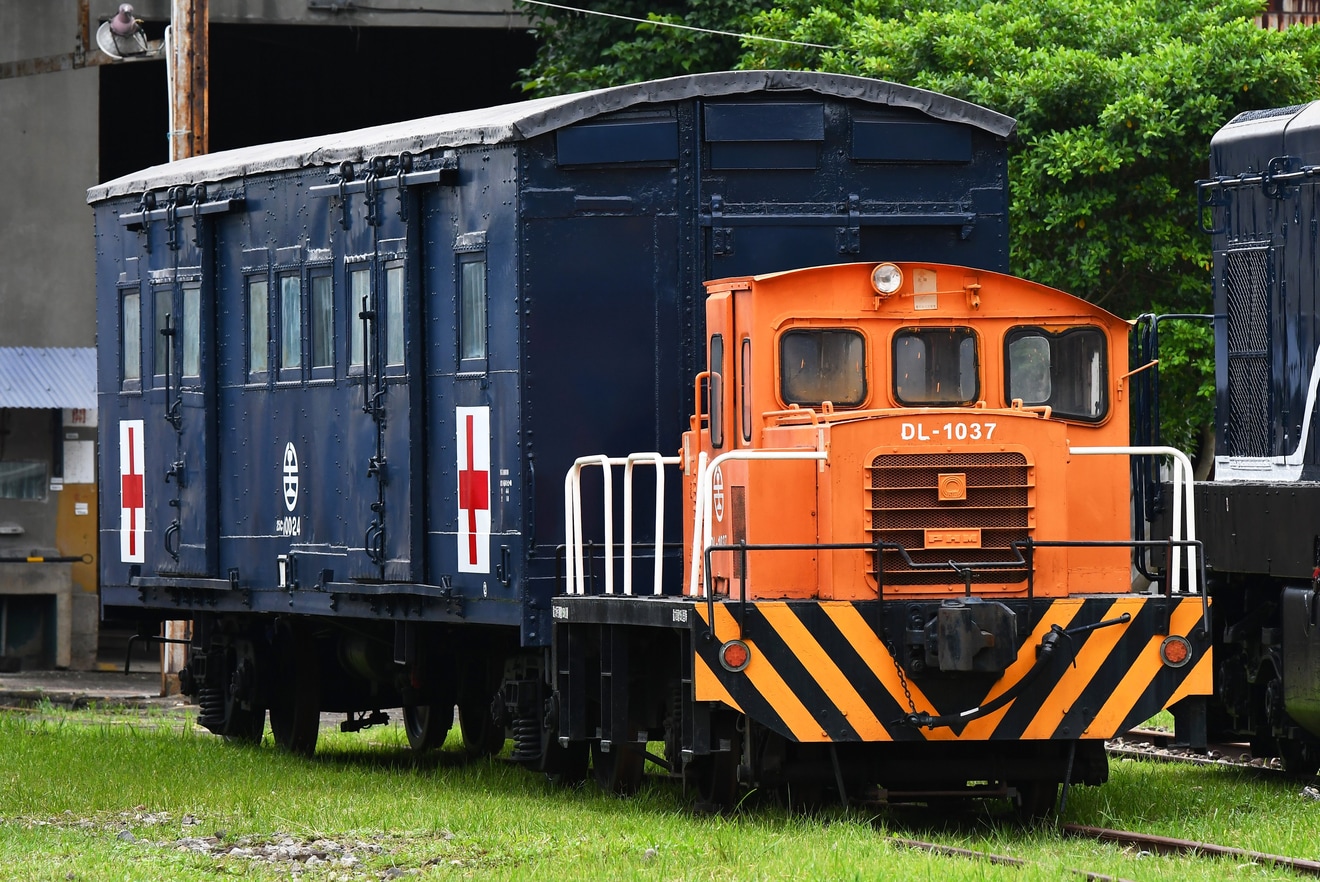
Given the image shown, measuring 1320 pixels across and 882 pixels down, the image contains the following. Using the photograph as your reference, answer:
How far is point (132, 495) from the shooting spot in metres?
17.6

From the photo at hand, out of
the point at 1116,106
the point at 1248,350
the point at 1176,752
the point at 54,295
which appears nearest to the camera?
the point at 1248,350

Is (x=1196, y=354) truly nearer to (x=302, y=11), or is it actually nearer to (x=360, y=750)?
(x=360, y=750)

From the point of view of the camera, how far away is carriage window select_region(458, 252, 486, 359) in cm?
1299

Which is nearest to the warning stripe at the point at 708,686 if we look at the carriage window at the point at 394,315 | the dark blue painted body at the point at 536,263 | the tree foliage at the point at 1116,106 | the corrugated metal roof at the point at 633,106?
the dark blue painted body at the point at 536,263

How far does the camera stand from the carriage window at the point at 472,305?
12992 mm

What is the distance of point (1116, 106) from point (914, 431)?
9.57 meters

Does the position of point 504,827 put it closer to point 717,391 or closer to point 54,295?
point 717,391

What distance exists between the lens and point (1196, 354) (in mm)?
20344

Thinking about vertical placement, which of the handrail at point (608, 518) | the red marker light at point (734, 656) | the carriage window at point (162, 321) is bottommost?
the red marker light at point (734, 656)

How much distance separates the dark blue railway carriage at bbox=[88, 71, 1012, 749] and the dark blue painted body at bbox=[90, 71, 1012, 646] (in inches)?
0.7

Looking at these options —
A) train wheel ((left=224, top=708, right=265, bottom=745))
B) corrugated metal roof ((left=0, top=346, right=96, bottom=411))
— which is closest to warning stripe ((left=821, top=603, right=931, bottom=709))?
train wheel ((left=224, top=708, right=265, bottom=745))

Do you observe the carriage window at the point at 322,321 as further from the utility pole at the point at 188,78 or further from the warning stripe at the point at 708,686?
the utility pole at the point at 188,78

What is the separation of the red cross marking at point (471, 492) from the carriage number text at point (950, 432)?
2900 mm

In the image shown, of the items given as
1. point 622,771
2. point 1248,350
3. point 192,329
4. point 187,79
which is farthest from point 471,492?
point 187,79
